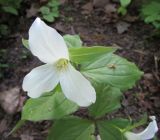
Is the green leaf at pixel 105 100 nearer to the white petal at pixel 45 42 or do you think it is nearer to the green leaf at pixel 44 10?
the white petal at pixel 45 42

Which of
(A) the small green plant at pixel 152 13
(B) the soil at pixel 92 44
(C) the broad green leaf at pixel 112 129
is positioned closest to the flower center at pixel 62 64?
(C) the broad green leaf at pixel 112 129

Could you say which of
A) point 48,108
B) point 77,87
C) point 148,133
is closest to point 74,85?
point 77,87

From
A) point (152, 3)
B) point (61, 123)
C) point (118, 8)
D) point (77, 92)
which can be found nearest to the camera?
point (77, 92)

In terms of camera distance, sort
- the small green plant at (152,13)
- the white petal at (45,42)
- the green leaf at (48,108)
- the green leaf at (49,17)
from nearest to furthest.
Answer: the white petal at (45,42), the green leaf at (48,108), the small green plant at (152,13), the green leaf at (49,17)

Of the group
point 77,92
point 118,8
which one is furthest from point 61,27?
point 77,92

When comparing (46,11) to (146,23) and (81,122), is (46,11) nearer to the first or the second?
(146,23)

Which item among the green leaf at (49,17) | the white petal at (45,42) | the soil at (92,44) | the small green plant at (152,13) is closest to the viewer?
the white petal at (45,42)

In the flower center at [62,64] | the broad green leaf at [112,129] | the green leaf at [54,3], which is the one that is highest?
the flower center at [62,64]
